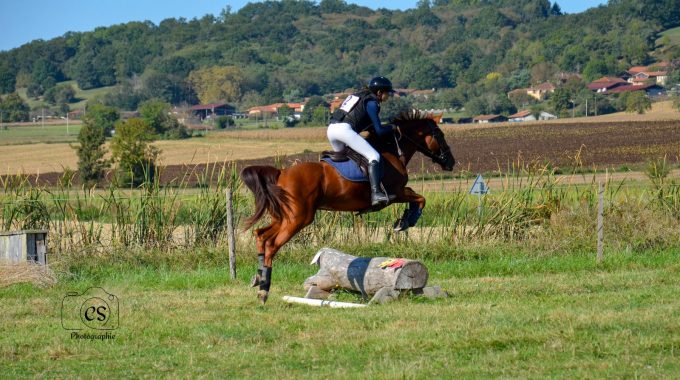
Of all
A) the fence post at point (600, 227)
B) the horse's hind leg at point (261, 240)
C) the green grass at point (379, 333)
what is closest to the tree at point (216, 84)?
the fence post at point (600, 227)

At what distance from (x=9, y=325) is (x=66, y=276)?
167 inches

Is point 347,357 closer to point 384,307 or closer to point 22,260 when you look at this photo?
point 384,307

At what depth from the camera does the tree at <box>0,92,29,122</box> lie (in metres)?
140

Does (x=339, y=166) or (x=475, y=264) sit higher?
(x=339, y=166)

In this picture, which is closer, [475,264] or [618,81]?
[475,264]

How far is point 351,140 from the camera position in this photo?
12.6 metres

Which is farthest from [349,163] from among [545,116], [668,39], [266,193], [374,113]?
[668,39]

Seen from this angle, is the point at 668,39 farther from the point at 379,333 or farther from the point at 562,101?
the point at 379,333

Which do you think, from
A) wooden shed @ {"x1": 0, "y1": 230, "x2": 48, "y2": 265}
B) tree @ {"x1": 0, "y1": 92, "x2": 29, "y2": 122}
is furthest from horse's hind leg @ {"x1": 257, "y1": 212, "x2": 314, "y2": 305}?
tree @ {"x1": 0, "y1": 92, "x2": 29, "y2": 122}

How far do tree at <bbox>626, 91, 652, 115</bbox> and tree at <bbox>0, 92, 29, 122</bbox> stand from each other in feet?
264

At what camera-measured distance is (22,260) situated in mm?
14648

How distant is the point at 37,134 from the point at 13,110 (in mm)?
41060

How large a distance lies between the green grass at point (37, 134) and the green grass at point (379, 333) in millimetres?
79839

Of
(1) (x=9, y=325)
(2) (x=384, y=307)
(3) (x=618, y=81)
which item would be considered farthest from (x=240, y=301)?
(3) (x=618, y=81)
